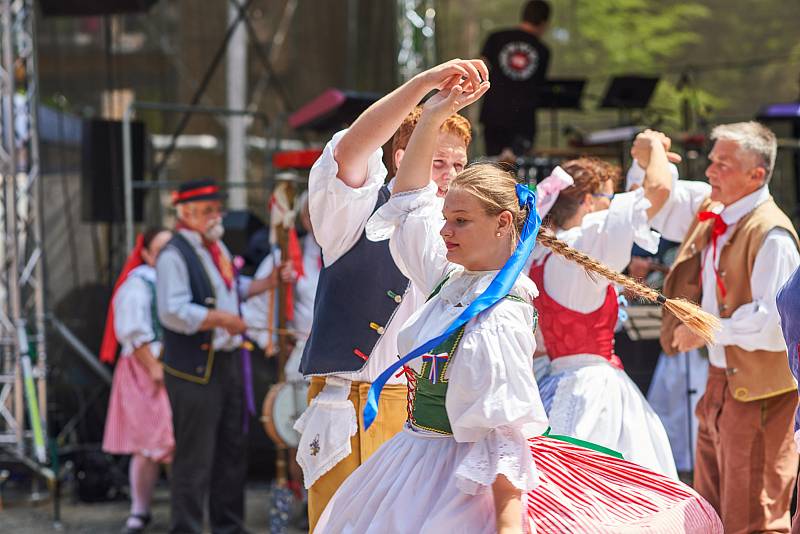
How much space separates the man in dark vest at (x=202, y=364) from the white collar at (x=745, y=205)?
8.55 feet

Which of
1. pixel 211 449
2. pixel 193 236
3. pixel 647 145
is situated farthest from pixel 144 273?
pixel 647 145

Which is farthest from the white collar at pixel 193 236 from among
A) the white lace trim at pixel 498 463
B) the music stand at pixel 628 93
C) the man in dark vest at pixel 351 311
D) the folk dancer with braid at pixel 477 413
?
the music stand at pixel 628 93

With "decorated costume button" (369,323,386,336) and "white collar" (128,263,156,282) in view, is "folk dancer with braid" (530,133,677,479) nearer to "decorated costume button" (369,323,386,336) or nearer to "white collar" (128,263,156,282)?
"decorated costume button" (369,323,386,336)

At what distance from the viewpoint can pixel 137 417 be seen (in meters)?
6.96

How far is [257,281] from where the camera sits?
6480 mm

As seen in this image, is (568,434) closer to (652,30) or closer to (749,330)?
(749,330)

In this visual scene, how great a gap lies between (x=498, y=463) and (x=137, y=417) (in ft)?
15.8

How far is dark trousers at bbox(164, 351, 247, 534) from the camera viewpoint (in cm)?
605

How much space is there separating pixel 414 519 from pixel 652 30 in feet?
58.9

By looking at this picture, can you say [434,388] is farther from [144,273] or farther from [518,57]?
[518,57]

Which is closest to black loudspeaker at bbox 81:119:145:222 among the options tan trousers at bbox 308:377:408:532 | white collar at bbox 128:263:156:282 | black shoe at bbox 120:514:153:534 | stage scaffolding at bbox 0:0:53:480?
stage scaffolding at bbox 0:0:53:480

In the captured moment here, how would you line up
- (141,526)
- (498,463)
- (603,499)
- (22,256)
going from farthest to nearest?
(22,256)
(141,526)
(603,499)
(498,463)

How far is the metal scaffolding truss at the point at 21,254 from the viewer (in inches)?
280

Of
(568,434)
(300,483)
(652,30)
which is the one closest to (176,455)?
(300,483)
